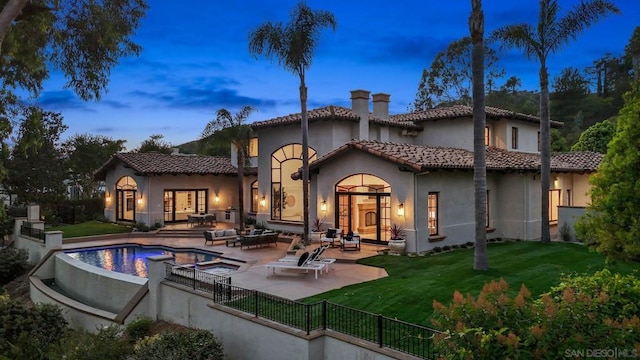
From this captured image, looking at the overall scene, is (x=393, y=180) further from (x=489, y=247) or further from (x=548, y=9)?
(x=548, y=9)

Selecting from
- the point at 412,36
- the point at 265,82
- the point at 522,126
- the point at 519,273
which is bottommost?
the point at 519,273

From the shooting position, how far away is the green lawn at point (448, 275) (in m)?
11.5

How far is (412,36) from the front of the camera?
6103 centimetres

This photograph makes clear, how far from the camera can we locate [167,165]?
31.8 m

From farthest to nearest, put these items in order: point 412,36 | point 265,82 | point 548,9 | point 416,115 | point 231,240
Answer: point 412,36
point 265,82
point 416,115
point 231,240
point 548,9

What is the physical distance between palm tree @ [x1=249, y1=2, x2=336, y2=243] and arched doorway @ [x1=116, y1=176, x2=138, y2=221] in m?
16.6

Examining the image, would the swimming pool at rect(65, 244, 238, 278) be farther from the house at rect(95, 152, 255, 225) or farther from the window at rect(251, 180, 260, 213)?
the window at rect(251, 180, 260, 213)

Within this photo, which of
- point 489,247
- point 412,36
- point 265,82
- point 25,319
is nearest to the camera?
point 25,319

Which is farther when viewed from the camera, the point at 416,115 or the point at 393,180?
the point at 416,115

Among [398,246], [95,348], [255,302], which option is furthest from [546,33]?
[95,348]

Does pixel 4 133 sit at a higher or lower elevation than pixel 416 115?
lower

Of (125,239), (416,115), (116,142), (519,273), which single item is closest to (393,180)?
(519,273)

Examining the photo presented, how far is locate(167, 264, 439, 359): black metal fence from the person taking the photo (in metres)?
8.80

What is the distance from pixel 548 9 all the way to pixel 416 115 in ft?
39.6
